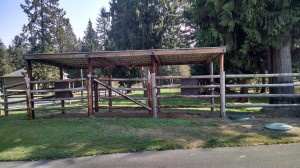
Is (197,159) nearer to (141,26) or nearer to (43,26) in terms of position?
(141,26)

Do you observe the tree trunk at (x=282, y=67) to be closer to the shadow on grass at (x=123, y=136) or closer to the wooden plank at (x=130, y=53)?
the shadow on grass at (x=123, y=136)

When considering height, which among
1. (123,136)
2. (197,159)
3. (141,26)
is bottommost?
(197,159)

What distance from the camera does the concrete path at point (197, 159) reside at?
15.5ft

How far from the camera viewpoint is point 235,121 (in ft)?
26.7

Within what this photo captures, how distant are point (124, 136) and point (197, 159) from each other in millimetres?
2212

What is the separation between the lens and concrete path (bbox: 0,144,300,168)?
4723 mm

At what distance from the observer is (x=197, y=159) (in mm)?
5020

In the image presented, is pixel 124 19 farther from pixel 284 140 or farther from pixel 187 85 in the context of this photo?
pixel 284 140

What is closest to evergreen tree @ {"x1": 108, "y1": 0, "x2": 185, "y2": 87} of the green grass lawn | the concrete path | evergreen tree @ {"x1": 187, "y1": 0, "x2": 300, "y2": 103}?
evergreen tree @ {"x1": 187, "y1": 0, "x2": 300, "y2": 103}

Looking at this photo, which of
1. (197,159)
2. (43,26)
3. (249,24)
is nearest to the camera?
(197,159)

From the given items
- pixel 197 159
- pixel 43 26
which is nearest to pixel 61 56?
pixel 197 159

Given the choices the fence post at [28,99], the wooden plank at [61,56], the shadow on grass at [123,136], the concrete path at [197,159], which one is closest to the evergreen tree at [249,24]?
the shadow on grass at [123,136]

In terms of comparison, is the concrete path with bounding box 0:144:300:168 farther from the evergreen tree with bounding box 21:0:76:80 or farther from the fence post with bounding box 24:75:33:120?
the evergreen tree with bounding box 21:0:76:80

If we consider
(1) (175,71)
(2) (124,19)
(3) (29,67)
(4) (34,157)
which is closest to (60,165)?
(4) (34,157)
